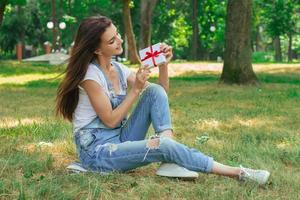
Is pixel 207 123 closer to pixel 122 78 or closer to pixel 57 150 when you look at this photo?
pixel 57 150

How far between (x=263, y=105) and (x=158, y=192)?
5.38m

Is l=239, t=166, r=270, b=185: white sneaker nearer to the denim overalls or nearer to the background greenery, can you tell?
the denim overalls

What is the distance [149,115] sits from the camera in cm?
411

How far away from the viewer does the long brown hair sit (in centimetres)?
397

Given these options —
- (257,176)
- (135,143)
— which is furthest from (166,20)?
(257,176)

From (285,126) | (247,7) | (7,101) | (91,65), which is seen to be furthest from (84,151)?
(247,7)

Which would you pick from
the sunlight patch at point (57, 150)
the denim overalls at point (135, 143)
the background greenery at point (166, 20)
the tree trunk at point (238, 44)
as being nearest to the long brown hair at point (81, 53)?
the denim overalls at point (135, 143)

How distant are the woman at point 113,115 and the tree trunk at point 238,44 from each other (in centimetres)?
775

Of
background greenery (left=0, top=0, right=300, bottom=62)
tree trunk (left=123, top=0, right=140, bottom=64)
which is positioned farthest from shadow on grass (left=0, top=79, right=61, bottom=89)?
background greenery (left=0, top=0, right=300, bottom=62)

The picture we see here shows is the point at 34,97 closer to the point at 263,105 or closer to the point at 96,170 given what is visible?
the point at 263,105

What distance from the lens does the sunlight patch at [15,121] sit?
657 cm

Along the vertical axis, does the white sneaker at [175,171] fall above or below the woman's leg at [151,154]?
below

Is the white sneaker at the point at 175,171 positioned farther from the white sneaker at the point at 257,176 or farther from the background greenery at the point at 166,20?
the background greenery at the point at 166,20

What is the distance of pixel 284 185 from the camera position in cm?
378
